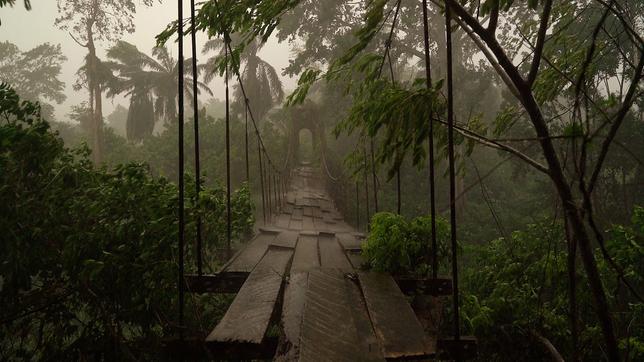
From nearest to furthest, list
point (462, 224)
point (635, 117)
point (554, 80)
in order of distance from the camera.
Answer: point (554, 80) → point (635, 117) → point (462, 224)

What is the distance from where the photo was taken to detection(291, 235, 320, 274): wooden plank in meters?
3.54

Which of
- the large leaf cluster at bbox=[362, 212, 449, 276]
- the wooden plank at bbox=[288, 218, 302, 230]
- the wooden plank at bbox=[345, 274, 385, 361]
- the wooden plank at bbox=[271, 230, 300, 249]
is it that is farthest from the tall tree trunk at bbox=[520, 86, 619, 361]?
the wooden plank at bbox=[288, 218, 302, 230]

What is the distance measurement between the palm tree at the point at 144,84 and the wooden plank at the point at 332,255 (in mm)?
19637

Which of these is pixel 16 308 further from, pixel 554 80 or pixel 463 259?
pixel 463 259

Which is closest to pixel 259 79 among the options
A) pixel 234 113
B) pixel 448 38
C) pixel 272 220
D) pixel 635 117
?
pixel 234 113

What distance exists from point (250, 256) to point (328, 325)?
6.60ft

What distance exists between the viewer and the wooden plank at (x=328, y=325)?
4.83ft

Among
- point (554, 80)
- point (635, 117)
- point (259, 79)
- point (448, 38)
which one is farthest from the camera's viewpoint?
point (259, 79)

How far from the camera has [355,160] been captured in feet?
10.4

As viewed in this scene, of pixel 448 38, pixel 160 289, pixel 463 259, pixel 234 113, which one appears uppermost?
pixel 234 113

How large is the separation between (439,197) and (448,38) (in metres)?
16.0

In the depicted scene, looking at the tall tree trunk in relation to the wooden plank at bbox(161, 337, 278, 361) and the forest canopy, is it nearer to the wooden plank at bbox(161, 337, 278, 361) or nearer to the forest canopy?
the forest canopy

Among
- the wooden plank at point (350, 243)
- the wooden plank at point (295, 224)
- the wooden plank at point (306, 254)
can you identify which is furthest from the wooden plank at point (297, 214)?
the wooden plank at point (350, 243)

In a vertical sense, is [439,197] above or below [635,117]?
below
